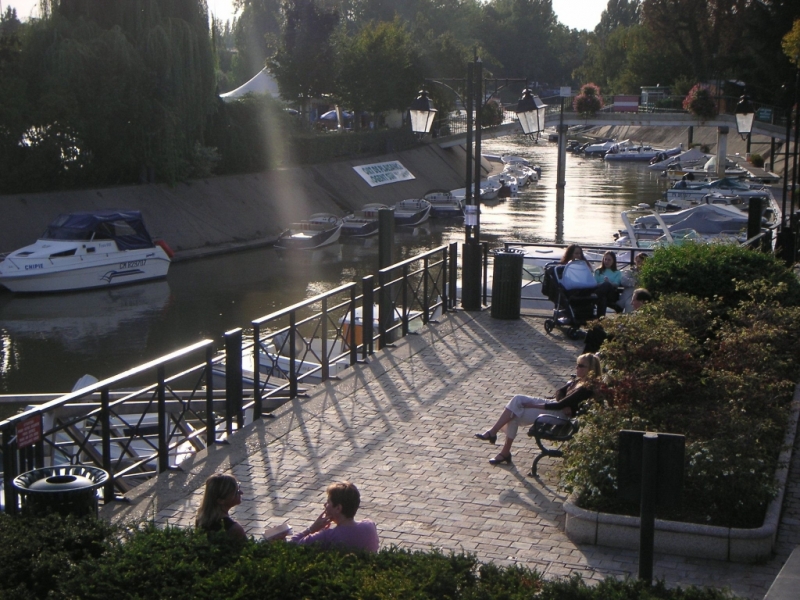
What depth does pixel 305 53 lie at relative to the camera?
2231 inches

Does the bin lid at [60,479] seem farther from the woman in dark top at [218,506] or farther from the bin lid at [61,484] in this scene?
the woman in dark top at [218,506]

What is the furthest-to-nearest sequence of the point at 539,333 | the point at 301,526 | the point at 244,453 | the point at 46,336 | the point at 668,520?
the point at 46,336 < the point at 539,333 < the point at 244,453 < the point at 301,526 < the point at 668,520

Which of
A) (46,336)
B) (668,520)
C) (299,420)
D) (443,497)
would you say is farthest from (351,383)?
(46,336)

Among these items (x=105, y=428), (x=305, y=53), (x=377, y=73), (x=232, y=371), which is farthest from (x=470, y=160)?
(x=377, y=73)

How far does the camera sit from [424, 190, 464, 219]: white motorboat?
47781mm

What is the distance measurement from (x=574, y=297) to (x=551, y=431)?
5.42m

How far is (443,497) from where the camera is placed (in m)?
7.48

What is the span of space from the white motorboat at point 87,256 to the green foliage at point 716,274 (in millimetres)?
22364

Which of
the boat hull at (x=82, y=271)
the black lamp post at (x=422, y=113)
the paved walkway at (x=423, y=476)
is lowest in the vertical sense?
the boat hull at (x=82, y=271)

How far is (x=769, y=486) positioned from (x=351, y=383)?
5.40 meters

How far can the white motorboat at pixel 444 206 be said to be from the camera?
47.8m

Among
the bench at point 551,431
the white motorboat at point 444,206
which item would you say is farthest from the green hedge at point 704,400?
the white motorboat at point 444,206

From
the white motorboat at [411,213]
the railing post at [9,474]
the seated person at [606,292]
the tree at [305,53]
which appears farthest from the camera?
the tree at [305,53]

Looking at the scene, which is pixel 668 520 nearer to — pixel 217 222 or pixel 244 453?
pixel 244 453
